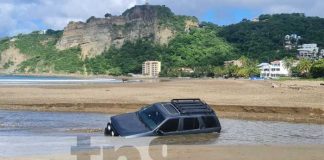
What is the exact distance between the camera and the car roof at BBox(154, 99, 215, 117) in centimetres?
1544

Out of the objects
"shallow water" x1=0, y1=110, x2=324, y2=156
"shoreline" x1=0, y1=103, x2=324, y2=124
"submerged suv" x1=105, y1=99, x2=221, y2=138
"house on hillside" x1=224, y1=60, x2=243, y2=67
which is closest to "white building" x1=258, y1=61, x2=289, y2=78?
"house on hillside" x1=224, y1=60, x2=243, y2=67

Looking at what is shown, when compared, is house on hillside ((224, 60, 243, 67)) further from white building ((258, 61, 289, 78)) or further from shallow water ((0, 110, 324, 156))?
shallow water ((0, 110, 324, 156))

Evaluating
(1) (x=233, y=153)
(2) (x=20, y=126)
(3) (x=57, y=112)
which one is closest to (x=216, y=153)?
(1) (x=233, y=153)

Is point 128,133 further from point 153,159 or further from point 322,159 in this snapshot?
point 322,159

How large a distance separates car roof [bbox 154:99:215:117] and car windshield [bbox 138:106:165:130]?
0.63ft

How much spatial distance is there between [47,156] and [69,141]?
3.93 metres

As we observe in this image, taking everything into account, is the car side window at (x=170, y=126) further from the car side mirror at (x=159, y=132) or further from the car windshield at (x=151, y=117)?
the car windshield at (x=151, y=117)

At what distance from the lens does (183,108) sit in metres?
15.7

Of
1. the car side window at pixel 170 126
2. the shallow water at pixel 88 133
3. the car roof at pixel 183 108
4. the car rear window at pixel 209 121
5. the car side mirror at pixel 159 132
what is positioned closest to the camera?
the shallow water at pixel 88 133

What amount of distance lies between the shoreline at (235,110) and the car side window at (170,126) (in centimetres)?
1061

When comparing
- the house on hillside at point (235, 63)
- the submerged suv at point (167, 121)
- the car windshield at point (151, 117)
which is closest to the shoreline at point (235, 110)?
the submerged suv at point (167, 121)

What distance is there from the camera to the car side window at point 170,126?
15227 millimetres

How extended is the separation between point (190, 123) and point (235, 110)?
13.1 m

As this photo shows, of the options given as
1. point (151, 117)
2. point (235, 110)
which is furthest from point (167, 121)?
point (235, 110)
